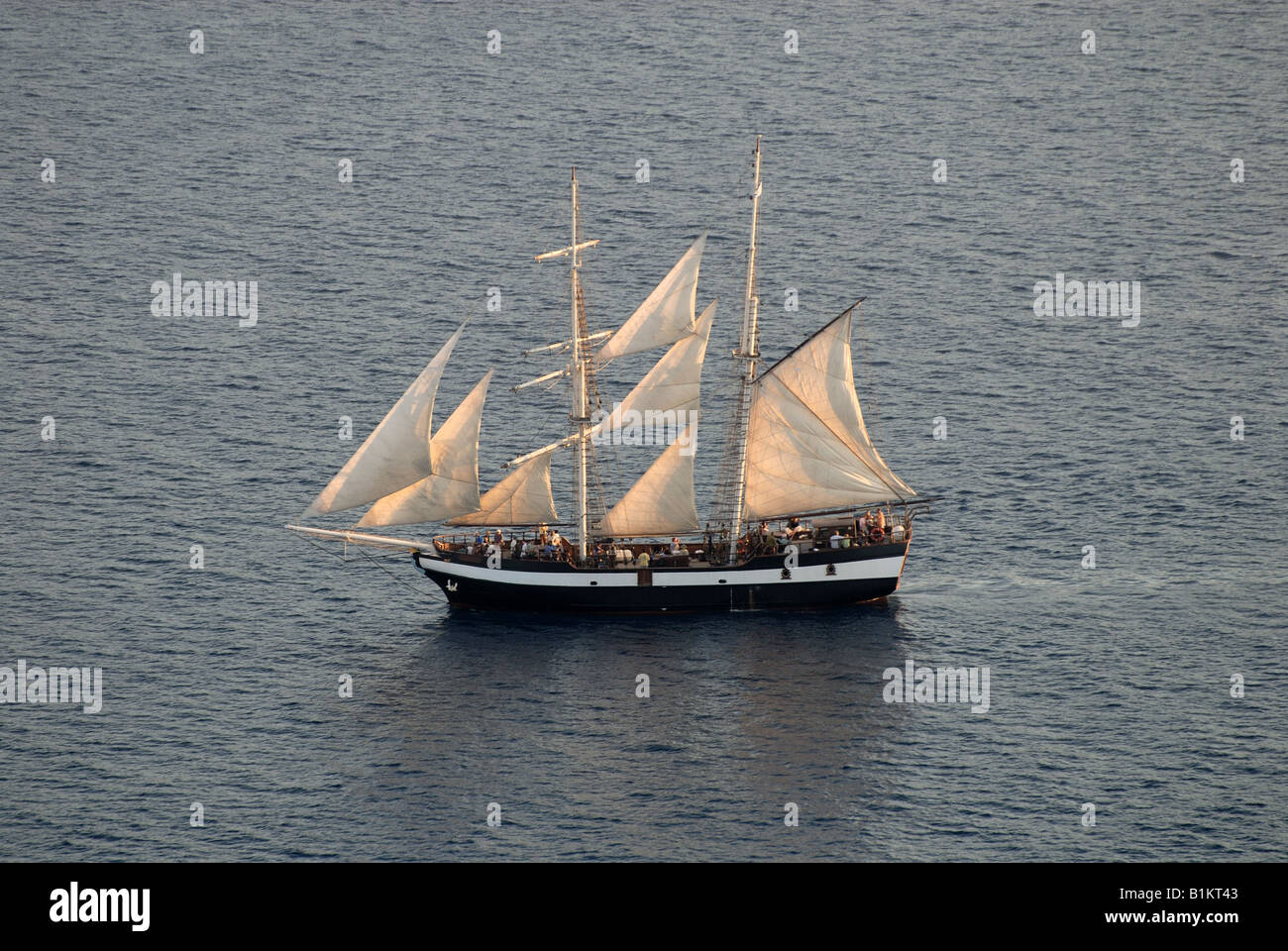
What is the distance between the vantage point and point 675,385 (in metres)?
140

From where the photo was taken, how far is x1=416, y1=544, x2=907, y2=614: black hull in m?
139

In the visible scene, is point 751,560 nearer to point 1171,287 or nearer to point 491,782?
point 491,782

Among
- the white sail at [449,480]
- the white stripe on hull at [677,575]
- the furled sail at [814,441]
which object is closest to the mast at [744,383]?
the furled sail at [814,441]

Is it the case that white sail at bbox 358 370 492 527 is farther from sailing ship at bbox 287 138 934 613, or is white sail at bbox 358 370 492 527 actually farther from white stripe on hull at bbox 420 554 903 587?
white stripe on hull at bbox 420 554 903 587

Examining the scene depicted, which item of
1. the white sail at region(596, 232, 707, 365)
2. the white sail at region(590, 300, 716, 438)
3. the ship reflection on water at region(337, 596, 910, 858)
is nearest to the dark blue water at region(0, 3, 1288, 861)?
the ship reflection on water at region(337, 596, 910, 858)

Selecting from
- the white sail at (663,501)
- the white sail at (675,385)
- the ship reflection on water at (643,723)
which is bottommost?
the ship reflection on water at (643,723)

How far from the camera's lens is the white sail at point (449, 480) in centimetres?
13775

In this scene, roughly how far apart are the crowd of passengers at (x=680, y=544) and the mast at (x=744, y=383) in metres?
1.42

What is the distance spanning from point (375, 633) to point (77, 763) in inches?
874

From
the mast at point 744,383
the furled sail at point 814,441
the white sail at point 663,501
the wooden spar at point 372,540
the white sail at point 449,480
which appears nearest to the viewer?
the white sail at point 449,480

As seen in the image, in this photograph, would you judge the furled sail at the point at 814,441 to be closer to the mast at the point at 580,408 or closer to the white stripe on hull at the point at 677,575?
the white stripe on hull at the point at 677,575

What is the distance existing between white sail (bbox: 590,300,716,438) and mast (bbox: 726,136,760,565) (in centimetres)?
262

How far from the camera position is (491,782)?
119375 millimetres

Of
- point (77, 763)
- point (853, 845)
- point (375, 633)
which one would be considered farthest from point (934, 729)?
point (77, 763)
